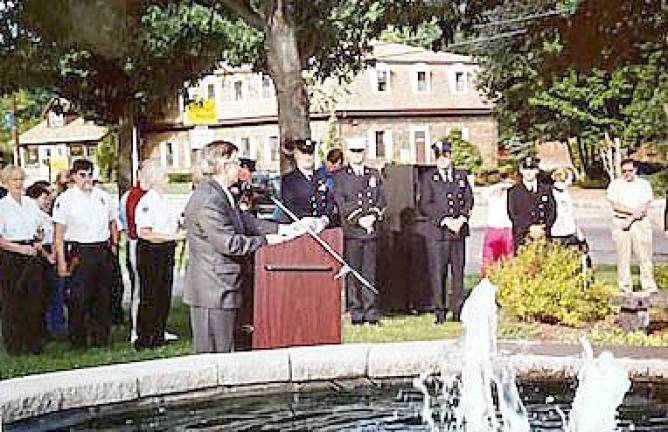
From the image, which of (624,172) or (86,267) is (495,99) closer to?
(624,172)

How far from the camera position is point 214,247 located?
23.1 feet

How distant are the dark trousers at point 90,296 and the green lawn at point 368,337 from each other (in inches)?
5.5

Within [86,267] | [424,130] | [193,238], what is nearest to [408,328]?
[86,267]

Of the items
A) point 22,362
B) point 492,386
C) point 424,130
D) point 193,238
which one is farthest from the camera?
point 424,130

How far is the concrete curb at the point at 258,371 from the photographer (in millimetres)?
6047

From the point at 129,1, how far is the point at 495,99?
8.51m

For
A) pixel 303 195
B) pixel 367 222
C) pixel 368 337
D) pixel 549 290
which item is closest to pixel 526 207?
pixel 549 290

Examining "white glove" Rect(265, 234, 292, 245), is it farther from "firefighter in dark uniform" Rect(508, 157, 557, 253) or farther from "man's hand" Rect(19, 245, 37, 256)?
"firefighter in dark uniform" Rect(508, 157, 557, 253)

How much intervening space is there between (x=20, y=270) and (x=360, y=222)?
2.60 m

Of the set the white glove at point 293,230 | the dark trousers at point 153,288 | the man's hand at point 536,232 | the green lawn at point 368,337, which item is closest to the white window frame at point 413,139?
the man's hand at point 536,232

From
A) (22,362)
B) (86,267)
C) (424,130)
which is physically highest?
(424,130)

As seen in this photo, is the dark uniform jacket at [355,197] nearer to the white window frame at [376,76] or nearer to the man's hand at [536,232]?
the man's hand at [536,232]

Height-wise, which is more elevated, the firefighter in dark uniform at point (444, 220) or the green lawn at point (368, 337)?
the firefighter in dark uniform at point (444, 220)

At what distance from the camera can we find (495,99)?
872 inches
